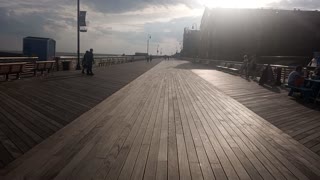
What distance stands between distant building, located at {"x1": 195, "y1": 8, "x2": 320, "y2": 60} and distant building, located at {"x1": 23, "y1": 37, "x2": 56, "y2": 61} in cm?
4754

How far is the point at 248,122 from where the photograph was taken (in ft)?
26.5

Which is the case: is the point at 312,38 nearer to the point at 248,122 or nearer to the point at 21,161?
the point at 248,122

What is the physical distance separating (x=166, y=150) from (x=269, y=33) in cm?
6873

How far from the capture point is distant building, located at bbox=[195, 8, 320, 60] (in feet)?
223

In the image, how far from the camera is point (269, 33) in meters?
68.9

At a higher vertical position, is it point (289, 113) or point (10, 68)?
point (10, 68)

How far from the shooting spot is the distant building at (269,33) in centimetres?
6800

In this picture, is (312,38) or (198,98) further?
(312,38)

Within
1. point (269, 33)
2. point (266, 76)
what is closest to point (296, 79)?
point (266, 76)

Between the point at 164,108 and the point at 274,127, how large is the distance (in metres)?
3.33

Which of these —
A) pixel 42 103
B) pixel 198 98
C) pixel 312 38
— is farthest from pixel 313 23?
pixel 42 103

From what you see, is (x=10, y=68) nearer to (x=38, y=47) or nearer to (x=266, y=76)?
(x=266, y=76)

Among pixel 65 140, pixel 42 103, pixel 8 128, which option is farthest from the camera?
pixel 42 103

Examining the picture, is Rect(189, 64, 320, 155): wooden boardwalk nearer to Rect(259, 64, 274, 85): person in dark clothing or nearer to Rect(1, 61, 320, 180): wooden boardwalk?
Rect(1, 61, 320, 180): wooden boardwalk
